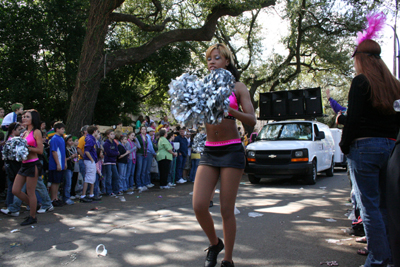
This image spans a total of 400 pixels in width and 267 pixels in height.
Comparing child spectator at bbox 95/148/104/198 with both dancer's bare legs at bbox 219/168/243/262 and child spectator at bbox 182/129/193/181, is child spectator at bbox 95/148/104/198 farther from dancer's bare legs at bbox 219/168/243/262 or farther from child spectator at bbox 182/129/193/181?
dancer's bare legs at bbox 219/168/243/262

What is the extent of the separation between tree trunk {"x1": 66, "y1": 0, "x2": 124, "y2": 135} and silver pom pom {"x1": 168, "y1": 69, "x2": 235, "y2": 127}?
33.7 ft

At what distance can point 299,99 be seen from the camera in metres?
13.0

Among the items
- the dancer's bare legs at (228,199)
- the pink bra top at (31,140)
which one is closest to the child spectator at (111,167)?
the pink bra top at (31,140)

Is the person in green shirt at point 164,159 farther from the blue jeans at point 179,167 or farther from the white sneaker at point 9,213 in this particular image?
the white sneaker at point 9,213

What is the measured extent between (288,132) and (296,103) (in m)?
2.14

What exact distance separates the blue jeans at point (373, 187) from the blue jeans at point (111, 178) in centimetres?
700

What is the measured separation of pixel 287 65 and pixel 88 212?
825 inches

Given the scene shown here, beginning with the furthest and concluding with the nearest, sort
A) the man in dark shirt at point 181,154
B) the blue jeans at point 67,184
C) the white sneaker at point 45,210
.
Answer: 1. the man in dark shirt at point 181,154
2. the blue jeans at point 67,184
3. the white sneaker at point 45,210

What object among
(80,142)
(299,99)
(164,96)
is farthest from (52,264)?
(164,96)

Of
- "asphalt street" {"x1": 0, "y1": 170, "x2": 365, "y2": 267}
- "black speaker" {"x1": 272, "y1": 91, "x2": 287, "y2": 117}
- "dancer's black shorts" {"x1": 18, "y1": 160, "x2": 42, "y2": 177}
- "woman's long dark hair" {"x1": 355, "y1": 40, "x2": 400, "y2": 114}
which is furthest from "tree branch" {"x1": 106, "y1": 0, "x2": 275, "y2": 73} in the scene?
"woman's long dark hair" {"x1": 355, "y1": 40, "x2": 400, "y2": 114}

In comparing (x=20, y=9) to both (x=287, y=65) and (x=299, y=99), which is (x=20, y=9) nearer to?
(x=299, y=99)

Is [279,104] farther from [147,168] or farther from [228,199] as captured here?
[228,199]

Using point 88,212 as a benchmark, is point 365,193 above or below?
above

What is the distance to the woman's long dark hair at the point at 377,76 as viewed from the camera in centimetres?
305
